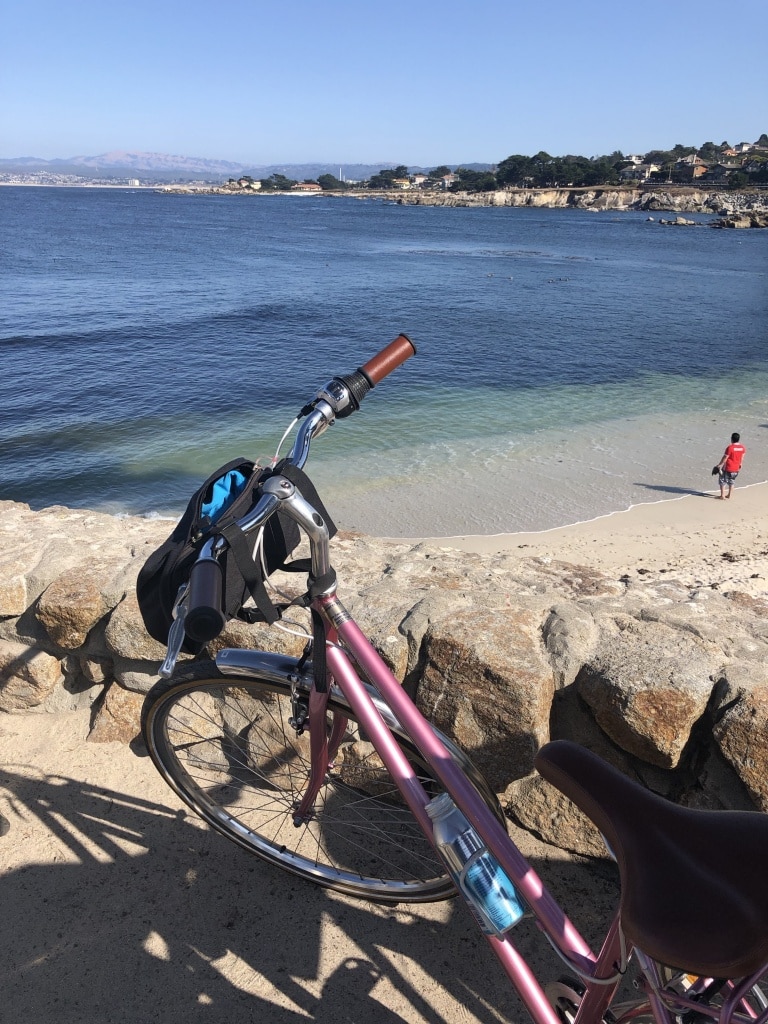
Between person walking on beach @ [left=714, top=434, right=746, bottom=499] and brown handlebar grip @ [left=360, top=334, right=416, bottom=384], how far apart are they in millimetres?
10429

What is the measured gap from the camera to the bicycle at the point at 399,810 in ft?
4.75

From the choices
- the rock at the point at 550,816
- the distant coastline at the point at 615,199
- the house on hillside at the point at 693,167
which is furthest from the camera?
the house on hillside at the point at 693,167

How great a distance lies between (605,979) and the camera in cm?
171

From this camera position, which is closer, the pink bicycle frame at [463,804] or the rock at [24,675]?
the pink bicycle frame at [463,804]

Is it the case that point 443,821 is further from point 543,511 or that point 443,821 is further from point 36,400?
point 36,400

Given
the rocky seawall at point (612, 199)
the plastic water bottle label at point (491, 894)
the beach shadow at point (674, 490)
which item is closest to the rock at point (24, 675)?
the plastic water bottle label at point (491, 894)

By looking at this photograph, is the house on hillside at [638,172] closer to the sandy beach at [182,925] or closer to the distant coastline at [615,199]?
the distant coastline at [615,199]

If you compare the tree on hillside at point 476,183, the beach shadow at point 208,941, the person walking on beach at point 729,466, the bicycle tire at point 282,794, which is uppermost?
the tree on hillside at point 476,183

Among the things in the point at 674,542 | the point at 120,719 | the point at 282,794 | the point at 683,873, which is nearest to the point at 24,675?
the point at 120,719

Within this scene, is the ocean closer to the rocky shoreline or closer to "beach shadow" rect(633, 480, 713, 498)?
"beach shadow" rect(633, 480, 713, 498)

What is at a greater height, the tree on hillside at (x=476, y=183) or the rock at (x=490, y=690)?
the tree on hillside at (x=476, y=183)

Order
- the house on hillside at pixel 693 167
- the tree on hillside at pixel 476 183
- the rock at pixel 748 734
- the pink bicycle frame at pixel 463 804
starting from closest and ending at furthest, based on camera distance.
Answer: the pink bicycle frame at pixel 463 804 < the rock at pixel 748 734 < the house on hillside at pixel 693 167 < the tree on hillside at pixel 476 183

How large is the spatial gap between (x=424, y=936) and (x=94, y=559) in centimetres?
226

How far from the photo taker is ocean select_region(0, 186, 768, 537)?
12734 millimetres
